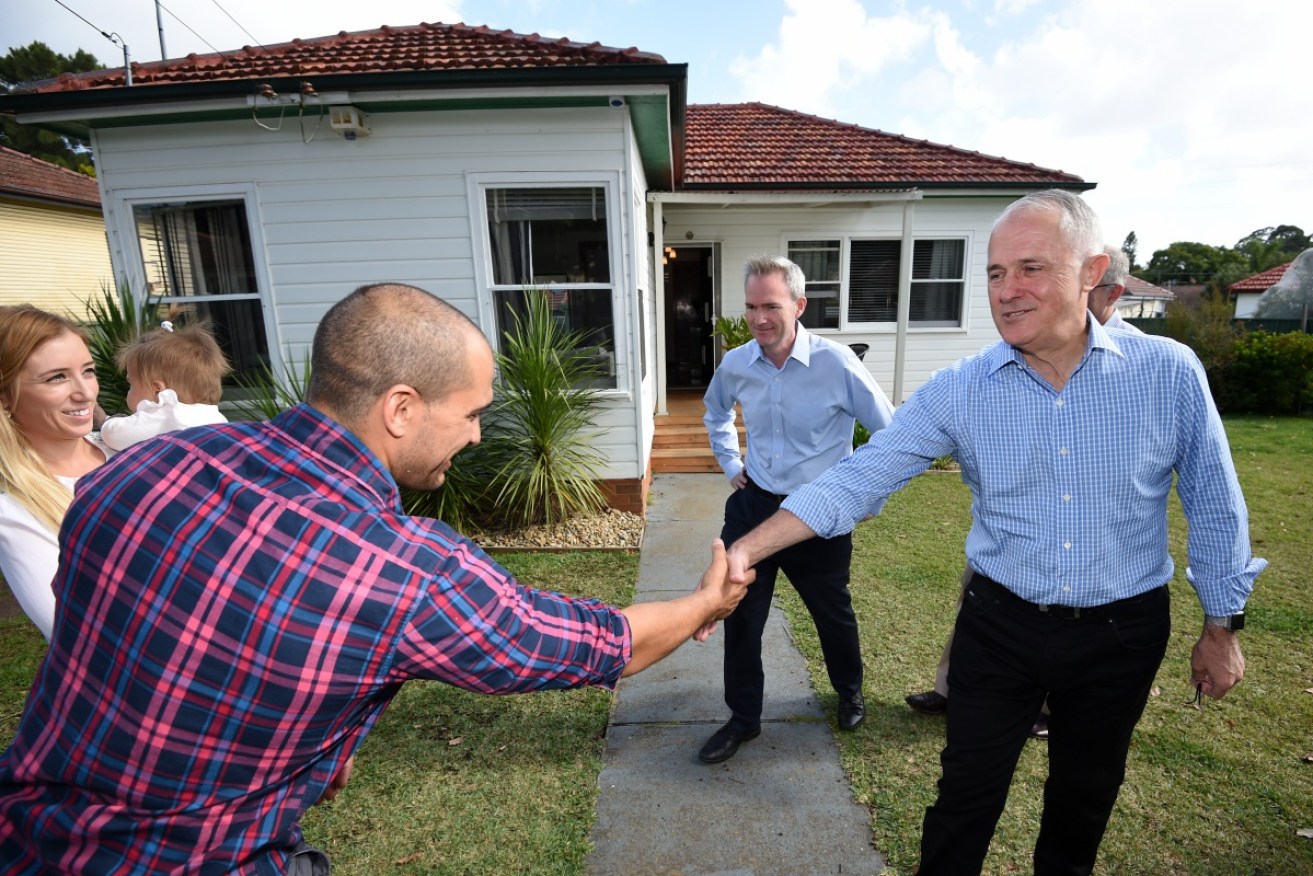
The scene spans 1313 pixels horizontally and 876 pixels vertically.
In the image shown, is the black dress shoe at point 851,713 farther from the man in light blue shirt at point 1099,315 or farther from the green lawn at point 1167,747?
the man in light blue shirt at point 1099,315

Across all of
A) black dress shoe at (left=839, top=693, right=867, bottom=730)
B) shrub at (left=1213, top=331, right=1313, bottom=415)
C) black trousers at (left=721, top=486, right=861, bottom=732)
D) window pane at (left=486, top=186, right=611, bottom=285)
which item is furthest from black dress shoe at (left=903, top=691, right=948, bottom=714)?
shrub at (left=1213, top=331, right=1313, bottom=415)

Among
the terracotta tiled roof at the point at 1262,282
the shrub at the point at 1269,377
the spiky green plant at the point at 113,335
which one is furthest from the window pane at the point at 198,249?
the terracotta tiled roof at the point at 1262,282

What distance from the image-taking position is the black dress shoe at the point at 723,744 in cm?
304

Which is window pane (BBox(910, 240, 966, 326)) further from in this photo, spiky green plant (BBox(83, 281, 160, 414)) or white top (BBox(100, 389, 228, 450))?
white top (BBox(100, 389, 228, 450))

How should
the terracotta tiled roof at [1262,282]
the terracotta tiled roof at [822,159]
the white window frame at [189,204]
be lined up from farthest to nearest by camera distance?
the terracotta tiled roof at [1262,282] → the terracotta tiled roof at [822,159] → the white window frame at [189,204]

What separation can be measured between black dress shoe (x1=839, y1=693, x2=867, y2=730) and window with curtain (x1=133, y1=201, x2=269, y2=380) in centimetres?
631

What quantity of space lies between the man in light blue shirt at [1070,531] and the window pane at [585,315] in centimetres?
503

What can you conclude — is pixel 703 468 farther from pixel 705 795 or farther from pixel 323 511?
pixel 323 511

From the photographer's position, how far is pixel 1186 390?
1836mm

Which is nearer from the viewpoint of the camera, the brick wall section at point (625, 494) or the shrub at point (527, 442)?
the shrub at point (527, 442)

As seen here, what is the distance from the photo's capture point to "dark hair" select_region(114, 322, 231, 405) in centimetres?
300

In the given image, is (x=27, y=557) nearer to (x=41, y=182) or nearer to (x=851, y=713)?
(x=851, y=713)

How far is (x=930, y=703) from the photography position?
11.1 feet

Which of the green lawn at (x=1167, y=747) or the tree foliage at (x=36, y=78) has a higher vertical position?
the tree foliage at (x=36, y=78)
